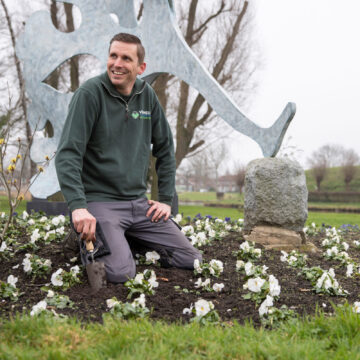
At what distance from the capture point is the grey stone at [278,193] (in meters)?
5.01

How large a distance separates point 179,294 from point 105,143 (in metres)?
1.34

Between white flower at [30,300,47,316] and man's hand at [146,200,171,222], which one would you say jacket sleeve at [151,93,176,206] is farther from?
white flower at [30,300,47,316]

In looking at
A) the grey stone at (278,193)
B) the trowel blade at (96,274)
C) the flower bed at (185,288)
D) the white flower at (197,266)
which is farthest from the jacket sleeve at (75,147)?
the grey stone at (278,193)

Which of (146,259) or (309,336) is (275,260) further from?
(309,336)

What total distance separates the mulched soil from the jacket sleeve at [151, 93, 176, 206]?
27.2 inches

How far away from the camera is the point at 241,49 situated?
14914mm

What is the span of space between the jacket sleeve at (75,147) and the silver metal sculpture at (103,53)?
269 cm

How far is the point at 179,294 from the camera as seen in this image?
3.06 metres

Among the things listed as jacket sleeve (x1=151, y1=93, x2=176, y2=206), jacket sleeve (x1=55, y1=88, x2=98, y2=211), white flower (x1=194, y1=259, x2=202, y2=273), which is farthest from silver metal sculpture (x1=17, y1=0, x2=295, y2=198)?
jacket sleeve (x1=55, y1=88, x2=98, y2=211)

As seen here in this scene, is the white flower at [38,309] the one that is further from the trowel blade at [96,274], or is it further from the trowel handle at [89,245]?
the trowel handle at [89,245]

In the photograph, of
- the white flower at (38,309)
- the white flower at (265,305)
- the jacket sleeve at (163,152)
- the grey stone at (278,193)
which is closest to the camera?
the white flower at (38,309)

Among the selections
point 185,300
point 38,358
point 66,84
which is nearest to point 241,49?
point 66,84

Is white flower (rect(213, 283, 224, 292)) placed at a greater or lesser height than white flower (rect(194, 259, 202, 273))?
lesser

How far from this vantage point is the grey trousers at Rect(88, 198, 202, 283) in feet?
10.7
